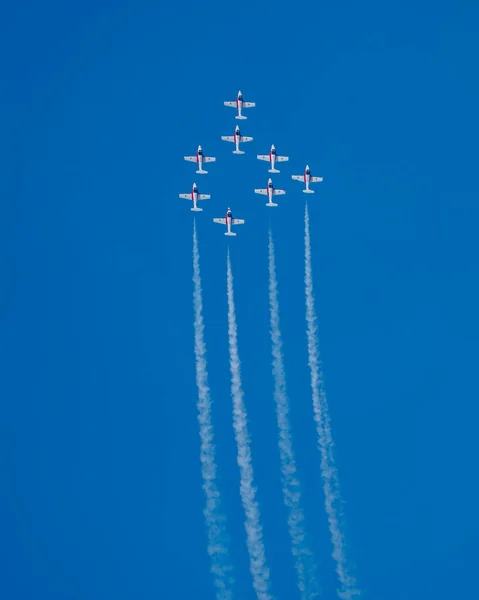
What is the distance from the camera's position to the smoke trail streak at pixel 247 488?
73562 millimetres

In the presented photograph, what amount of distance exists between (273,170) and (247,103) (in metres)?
4.06

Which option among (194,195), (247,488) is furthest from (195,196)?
(247,488)

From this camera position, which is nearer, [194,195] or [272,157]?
[194,195]

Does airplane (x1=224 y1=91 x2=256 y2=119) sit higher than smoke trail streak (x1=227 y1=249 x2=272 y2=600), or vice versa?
airplane (x1=224 y1=91 x2=256 y2=119)

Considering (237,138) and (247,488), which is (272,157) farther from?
(247,488)

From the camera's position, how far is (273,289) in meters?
82.2

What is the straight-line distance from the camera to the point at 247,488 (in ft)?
247

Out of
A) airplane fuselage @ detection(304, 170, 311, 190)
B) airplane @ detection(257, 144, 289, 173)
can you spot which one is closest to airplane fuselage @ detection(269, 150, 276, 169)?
airplane @ detection(257, 144, 289, 173)

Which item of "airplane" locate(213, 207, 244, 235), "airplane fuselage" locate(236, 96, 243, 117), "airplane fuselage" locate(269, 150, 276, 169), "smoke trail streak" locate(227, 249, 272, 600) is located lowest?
"smoke trail streak" locate(227, 249, 272, 600)

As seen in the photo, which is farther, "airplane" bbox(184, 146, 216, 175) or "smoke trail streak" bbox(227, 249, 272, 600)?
"airplane" bbox(184, 146, 216, 175)

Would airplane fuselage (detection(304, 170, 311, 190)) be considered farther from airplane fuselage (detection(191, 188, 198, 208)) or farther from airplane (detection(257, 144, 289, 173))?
airplane fuselage (detection(191, 188, 198, 208))

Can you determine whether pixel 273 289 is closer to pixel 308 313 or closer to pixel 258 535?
pixel 308 313

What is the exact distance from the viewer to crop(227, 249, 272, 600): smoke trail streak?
7356 centimetres

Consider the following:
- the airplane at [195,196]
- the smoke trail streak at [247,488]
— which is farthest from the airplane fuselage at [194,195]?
the smoke trail streak at [247,488]
